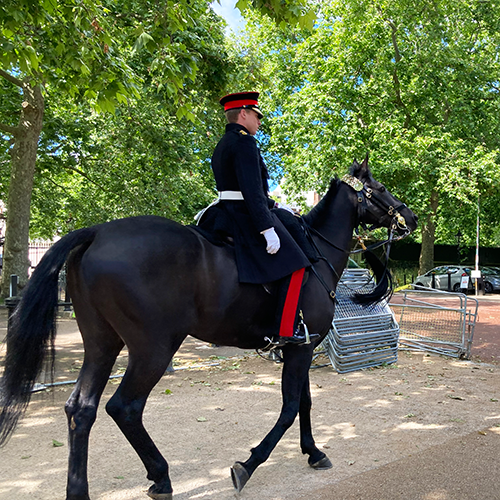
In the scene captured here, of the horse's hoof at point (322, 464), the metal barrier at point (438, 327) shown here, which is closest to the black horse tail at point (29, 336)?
the horse's hoof at point (322, 464)

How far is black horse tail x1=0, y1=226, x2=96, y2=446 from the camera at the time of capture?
328 cm

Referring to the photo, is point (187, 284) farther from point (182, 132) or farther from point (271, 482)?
point (182, 132)

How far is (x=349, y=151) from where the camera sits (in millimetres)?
23094

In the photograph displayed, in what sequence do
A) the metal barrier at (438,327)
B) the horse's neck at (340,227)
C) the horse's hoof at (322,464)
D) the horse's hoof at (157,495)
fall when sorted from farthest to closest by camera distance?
1. the metal barrier at (438,327)
2. the horse's neck at (340,227)
3. the horse's hoof at (322,464)
4. the horse's hoof at (157,495)

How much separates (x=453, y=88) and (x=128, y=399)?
24.2 metres

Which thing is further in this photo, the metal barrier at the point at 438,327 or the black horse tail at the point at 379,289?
the metal barrier at the point at 438,327

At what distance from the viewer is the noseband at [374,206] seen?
4.49m

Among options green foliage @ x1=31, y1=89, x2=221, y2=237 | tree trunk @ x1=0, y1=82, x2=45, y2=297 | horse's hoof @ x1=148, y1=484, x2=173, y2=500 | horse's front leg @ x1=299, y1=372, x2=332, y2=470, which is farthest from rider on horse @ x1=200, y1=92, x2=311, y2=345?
tree trunk @ x1=0, y1=82, x2=45, y2=297

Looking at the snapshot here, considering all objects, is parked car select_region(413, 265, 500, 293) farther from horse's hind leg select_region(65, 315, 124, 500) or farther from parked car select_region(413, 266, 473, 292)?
horse's hind leg select_region(65, 315, 124, 500)

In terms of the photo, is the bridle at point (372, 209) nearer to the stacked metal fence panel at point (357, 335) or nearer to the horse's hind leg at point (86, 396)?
the horse's hind leg at point (86, 396)

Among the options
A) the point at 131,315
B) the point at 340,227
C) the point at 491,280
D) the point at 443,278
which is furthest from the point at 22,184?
the point at 491,280

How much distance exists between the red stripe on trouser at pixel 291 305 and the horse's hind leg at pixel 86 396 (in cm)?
113

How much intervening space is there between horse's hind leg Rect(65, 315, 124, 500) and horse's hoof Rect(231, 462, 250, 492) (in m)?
0.97

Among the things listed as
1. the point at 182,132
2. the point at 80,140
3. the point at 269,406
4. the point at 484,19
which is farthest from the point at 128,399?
the point at 484,19
